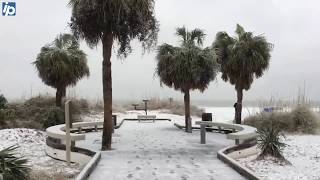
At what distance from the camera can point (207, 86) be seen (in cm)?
2433

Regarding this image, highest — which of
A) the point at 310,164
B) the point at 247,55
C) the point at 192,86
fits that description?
the point at 247,55

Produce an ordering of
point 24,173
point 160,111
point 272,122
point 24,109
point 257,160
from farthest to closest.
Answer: point 160,111, point 24,109, point 272,122, point 257,160, point 24,173

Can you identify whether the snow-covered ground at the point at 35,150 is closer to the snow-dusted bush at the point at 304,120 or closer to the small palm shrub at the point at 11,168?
the small palm shrub at the point at 11,168

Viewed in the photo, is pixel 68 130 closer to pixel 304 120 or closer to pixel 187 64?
pixel 187 64

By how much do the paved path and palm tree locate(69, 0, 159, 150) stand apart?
1633 mm

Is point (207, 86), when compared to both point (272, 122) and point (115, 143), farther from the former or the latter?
point (115, 143)

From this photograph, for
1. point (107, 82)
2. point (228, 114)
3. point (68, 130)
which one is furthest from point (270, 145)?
point (228, 114)

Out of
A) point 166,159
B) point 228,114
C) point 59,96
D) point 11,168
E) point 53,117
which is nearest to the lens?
point 11,168

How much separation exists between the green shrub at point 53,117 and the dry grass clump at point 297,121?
955 cm

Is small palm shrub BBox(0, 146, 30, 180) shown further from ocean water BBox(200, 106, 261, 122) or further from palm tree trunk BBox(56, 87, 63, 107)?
ocean water BBox(200, 106, 261, 122)

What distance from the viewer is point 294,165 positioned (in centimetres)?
1491

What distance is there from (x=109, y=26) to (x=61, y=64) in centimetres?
1242

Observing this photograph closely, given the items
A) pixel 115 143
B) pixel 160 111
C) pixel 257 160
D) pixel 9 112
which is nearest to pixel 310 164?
pixel 257 160

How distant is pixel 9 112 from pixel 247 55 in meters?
12.0
